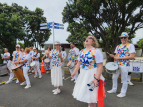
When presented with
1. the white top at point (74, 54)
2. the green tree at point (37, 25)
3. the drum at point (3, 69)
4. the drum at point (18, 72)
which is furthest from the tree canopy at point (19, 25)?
the white top at point (74, 54)

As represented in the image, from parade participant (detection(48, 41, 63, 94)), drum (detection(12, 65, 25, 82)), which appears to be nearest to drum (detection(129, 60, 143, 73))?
parade participant (detection(48, 41, 63, 94))

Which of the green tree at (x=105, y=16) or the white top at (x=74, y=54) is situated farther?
the green tree at (x=105, y=16)

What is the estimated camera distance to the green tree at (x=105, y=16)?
837cm

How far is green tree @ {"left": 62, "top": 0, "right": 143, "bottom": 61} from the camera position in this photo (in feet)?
27.5

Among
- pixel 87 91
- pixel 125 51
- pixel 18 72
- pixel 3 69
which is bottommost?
pixel 3 69

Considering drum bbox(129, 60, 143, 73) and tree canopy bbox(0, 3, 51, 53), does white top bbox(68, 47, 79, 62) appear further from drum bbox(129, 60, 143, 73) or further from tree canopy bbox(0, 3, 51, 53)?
tree canopy bbox(0, 3, 51, 53)

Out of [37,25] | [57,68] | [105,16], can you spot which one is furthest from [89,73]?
[37,25]

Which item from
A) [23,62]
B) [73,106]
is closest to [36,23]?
[23,62]

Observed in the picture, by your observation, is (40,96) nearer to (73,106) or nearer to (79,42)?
(73,106)

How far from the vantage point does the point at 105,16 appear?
33.0ft

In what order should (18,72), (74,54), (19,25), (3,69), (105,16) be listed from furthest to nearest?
(19,25), (105,16), (3,69), (74,54), (18,72)

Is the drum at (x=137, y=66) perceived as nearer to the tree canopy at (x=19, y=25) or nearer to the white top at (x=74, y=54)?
the white top at (x=74, y=54)

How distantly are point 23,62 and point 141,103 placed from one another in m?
4.64

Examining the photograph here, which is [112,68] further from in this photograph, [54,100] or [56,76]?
[54,100]
